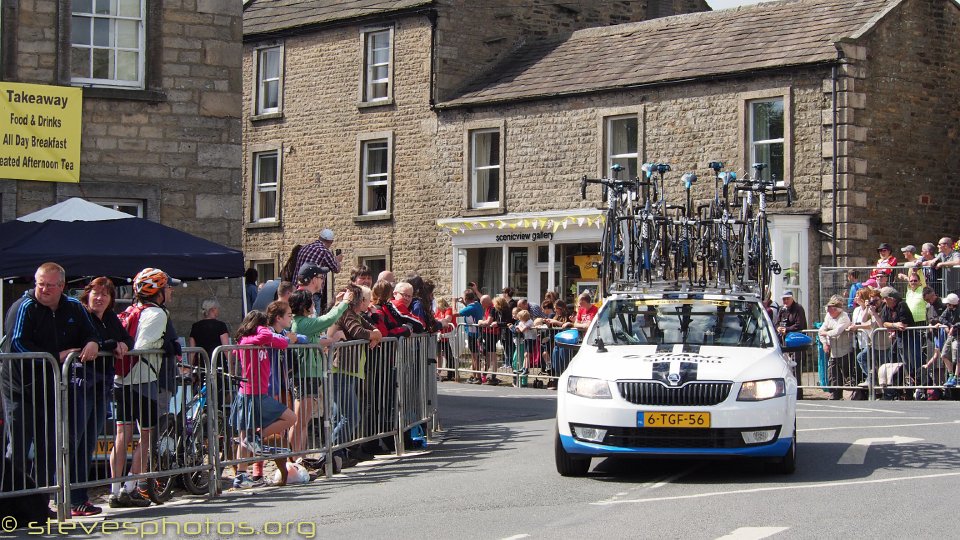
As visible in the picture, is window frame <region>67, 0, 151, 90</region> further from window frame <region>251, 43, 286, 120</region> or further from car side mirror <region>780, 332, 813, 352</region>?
window frame <region>251, 43, 286, 120</region>

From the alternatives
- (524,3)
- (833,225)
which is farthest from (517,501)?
(524,3)

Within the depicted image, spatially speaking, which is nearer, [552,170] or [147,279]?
[147,279]

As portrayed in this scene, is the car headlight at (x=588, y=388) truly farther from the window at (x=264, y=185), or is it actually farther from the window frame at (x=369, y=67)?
the window at (x=264, y=185)

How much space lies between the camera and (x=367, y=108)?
124ft

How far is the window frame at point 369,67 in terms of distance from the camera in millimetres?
37438

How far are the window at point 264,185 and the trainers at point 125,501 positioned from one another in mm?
29449

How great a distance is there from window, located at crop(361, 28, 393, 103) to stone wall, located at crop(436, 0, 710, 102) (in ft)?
6.24

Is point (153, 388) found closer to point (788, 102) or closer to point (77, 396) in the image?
point (77, 396)

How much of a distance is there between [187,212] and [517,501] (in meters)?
10.7

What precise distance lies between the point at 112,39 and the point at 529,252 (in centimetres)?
1618

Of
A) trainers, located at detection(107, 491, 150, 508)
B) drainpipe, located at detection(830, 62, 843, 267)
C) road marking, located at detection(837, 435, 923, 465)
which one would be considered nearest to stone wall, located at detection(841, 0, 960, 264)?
drainpipe, located at detection(830, 62, 843, 267)

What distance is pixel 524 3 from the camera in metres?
38.1

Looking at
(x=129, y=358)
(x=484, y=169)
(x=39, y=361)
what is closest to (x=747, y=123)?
(x=484, y=169)

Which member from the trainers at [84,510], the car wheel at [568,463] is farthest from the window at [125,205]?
the trainers at [84,510]
